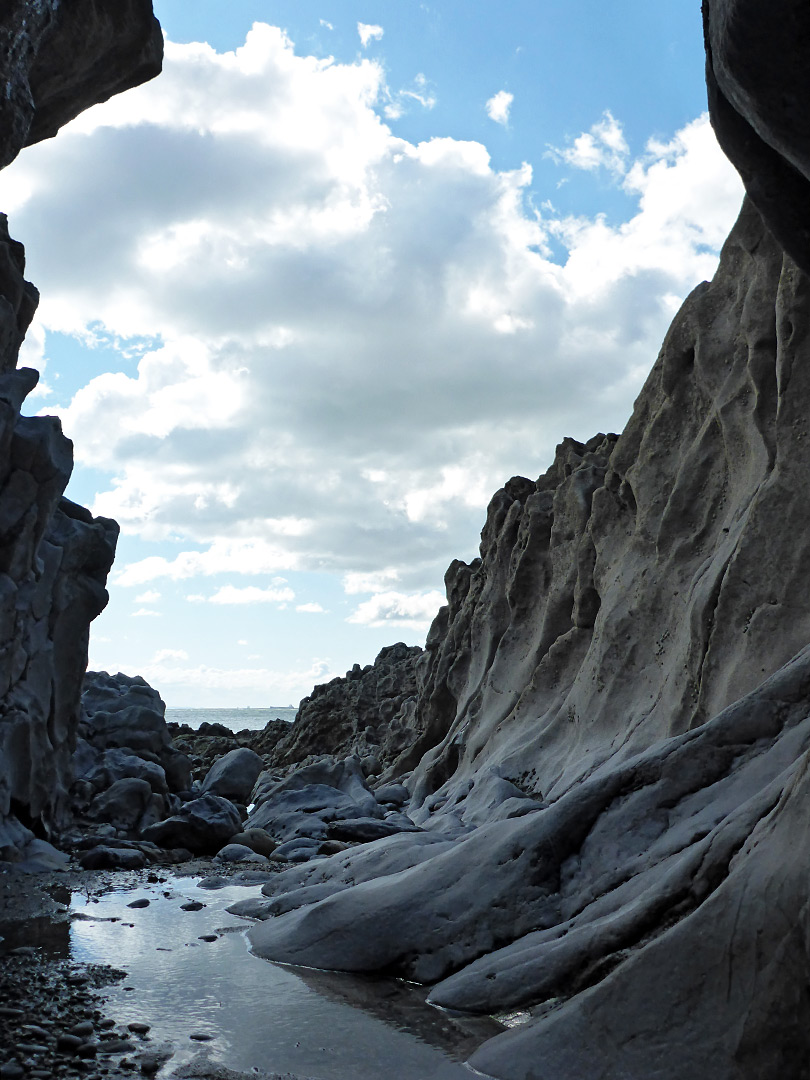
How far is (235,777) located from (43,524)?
938 cm

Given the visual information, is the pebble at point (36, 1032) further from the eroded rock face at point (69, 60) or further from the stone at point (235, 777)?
the stone at point (235, 777)

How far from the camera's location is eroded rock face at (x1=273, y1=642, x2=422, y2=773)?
31.2 meters

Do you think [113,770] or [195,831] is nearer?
[195,831]

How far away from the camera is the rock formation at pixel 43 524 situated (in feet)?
35.0

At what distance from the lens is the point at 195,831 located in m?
12.9

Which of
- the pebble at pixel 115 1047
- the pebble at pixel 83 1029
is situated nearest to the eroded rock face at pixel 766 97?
the pebble at pixel 115 1047

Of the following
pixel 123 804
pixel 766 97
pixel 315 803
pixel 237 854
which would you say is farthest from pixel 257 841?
pixel 766 97

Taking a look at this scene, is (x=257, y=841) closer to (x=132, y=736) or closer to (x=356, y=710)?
(x=132, y=736)

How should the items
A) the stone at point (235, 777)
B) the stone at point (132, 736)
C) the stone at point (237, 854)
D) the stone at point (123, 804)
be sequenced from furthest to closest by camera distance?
the stone at point (235, 777), the stone at point (132, 736), the stone at point (123, 804), the stone at point (237, 854)

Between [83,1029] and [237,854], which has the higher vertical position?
[83,1029]

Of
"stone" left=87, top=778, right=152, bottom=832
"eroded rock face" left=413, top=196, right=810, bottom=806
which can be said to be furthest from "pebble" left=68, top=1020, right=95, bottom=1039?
"stone" left=87, top=778, right=152, bottom=832

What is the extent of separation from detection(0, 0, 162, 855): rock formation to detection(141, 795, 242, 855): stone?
5.70ft

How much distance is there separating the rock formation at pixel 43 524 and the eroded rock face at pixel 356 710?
1546 cm

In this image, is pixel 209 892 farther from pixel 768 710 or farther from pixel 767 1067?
pixel 767 1067
